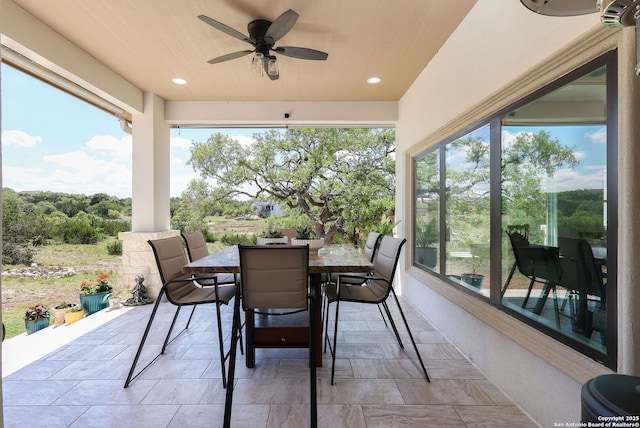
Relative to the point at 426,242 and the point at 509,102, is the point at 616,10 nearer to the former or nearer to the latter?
the point at 509,102

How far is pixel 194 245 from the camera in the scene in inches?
110

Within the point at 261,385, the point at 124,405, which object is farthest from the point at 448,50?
the point at 124,405

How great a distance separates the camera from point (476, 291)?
2354 mm

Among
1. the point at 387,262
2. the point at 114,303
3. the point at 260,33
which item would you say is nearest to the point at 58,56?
the point at 260,33

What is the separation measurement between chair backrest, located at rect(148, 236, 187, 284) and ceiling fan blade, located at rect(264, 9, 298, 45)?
177 cm

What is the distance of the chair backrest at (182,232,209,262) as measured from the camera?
2699 mm

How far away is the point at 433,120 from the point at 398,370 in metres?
2.36

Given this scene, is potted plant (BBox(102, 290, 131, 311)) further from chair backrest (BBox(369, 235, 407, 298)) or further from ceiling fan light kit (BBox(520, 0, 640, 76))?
ceiling fan light kit (BBox(520, 0, 640, 76))

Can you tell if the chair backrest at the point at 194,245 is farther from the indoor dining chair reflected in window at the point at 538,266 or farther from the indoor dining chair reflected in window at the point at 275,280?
the indoor dining chair reflected in window at the point at 538,266

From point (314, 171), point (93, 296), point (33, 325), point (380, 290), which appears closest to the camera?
point (380, 290)

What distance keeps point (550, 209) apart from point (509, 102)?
77cm

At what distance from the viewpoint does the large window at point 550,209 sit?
133 centimetres

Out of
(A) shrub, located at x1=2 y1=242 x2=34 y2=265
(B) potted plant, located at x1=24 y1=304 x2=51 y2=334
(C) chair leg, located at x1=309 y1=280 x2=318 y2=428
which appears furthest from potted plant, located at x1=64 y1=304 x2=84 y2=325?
(C) chair leg, located at x1=309 y1=280 x2=318 y2=428

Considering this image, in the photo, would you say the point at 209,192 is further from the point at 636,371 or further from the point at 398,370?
the point at 636,371
